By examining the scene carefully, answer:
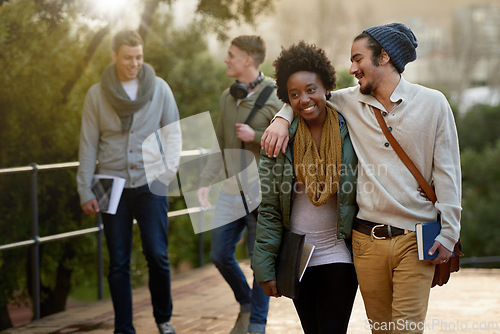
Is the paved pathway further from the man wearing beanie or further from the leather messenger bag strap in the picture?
the leather messenger bag strap

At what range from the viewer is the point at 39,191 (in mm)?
7707

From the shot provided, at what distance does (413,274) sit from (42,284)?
651 centimetres

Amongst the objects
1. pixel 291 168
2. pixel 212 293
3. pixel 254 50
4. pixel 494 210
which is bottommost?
pixel 494 210

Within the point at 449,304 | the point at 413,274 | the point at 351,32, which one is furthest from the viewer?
the point at 351,32

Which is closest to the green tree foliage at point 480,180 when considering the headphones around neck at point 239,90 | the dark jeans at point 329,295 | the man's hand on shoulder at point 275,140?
the headphones around neck at point 239,90

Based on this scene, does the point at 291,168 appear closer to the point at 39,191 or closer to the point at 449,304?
the point at 449,304

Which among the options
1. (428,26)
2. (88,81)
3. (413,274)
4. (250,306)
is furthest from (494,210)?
(428,26)

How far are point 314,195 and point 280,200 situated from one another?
0.16 metres

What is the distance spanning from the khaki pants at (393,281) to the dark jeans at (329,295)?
0.10 meters

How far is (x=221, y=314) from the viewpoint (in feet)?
17.3

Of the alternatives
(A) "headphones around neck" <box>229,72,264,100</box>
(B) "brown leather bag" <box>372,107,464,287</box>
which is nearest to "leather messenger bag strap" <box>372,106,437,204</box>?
(B) "brown leather bag" <box>372,107,464,287</box>

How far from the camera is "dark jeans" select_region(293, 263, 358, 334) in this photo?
9.52ft

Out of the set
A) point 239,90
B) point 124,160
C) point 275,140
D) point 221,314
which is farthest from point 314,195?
point 221,314

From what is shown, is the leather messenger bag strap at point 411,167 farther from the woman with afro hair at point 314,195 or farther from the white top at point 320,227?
the white top at point 320,227
